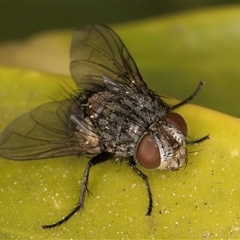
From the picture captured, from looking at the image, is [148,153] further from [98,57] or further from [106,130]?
Result: [98,57]

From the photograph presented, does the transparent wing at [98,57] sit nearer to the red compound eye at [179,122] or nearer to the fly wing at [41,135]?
the fly wing at [41,135]

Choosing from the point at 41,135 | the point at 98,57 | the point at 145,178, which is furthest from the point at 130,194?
the point at 98,57

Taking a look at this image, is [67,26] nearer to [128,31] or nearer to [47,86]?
[128,31]

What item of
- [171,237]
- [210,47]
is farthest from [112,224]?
[210,47]

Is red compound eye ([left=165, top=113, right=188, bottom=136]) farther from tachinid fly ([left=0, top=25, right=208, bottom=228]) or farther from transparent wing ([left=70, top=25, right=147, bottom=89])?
transparent wing ([left=70, top=25, right=147, bottom=89])

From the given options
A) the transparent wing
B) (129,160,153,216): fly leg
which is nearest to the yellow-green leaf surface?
(129,160,153,216): fly leg

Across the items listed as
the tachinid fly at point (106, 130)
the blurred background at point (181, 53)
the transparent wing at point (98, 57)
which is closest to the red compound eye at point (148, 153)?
the tachinid fly at point (106, 130)
